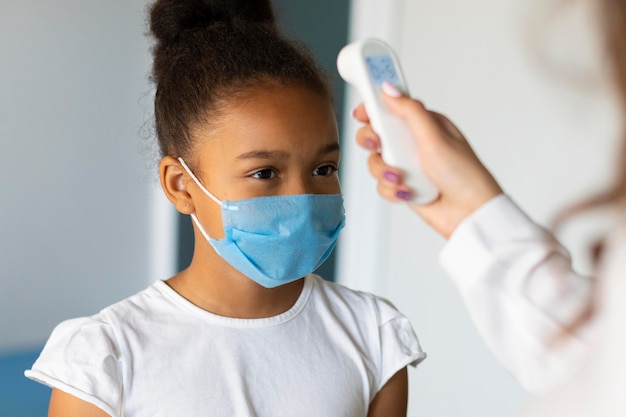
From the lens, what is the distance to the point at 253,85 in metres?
1.25

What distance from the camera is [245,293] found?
1265mm

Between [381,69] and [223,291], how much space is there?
51 cm

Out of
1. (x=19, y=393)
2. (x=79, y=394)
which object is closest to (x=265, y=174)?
(x=79, y=394)

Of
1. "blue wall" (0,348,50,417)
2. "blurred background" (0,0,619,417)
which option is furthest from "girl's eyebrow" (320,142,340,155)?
"blue wall" (0,348,50,417)

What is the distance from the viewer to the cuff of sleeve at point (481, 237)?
72 cm

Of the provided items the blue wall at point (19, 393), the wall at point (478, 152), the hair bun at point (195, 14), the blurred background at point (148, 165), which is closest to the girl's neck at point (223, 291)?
the hair bun at point (195, 14)

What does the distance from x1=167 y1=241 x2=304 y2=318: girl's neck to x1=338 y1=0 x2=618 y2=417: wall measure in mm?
835

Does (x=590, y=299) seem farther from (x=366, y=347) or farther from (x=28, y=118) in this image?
(x=28, y=118)

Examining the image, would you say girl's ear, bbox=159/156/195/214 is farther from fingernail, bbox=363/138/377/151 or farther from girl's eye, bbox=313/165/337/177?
fingernail, bbox=363/138/377/151

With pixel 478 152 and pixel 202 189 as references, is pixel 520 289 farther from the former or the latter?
pixel 478 152

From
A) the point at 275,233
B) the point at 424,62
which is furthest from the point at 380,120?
the point at 424,62

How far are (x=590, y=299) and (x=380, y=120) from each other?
0.84 feet

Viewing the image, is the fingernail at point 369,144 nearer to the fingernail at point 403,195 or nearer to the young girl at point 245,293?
the fingernail at point 403,195

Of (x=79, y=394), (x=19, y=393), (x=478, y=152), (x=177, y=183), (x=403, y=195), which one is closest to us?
(x=403, y=195)
